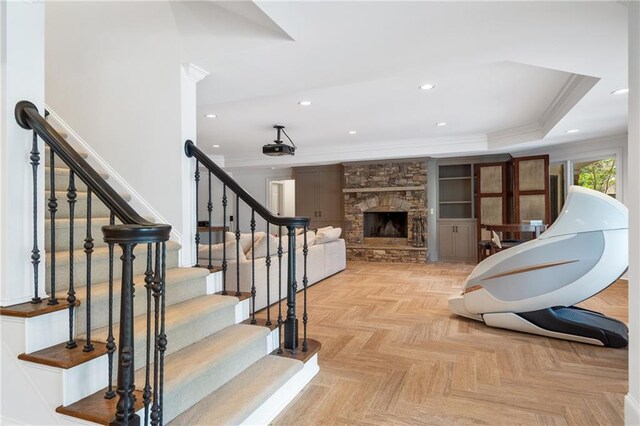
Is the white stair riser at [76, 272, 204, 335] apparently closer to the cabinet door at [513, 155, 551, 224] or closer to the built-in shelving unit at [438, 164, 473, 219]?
the cabinet door at [513, 155, 551, 224]

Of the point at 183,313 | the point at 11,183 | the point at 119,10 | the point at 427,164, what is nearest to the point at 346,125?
the point at 427,164

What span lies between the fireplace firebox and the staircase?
6.29 m

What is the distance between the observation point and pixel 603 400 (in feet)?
7.18

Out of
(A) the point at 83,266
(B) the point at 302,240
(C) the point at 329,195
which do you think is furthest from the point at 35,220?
(C) the point at 329,195

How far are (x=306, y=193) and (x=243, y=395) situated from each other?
748cm

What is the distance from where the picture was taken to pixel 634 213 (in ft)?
5.88

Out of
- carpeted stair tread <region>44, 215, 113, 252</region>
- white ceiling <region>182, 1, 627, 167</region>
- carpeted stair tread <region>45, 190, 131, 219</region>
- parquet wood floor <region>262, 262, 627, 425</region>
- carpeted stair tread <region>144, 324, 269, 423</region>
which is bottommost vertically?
parquet wood floor <region>262, 262, 627, 425</region>

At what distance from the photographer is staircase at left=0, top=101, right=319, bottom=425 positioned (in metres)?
1.50

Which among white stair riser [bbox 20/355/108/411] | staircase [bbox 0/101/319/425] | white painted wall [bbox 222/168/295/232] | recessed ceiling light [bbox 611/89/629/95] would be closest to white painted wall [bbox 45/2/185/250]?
staircase [bbox 0/101/319/425]

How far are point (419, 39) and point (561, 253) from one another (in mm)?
2123

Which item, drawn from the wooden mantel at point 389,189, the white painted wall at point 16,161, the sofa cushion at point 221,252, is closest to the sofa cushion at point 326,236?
the sofa cushion at point 221,252

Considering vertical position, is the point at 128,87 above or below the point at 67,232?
above

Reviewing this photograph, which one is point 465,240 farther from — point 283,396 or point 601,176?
point 283,396

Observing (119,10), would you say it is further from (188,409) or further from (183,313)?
(188,409)
